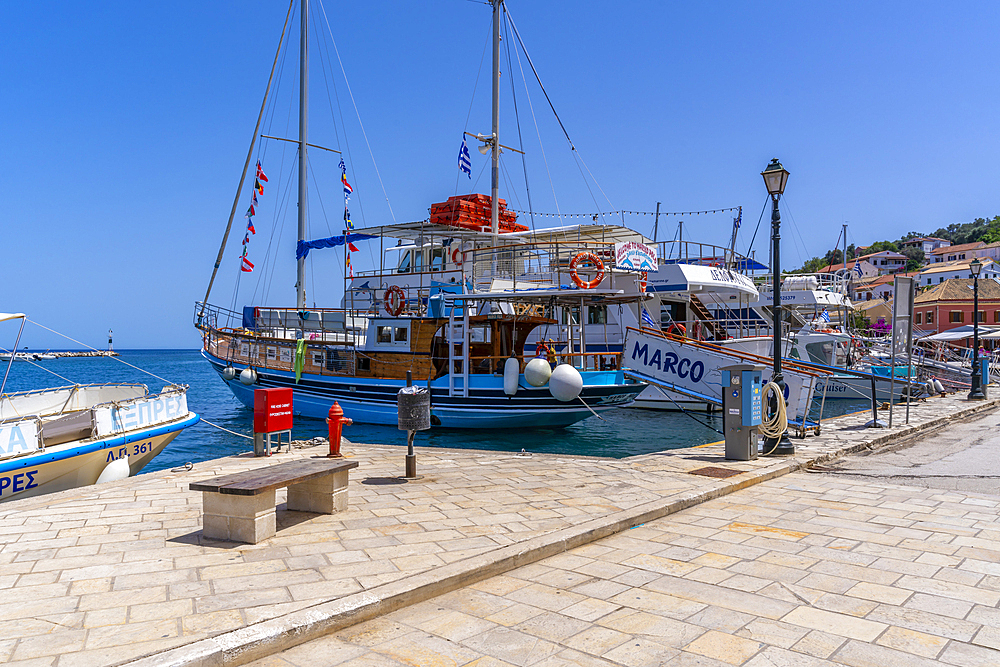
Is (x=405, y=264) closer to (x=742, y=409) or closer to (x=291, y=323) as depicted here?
(x=291, y=323)

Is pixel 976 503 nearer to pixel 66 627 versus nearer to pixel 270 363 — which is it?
pixel 66 627

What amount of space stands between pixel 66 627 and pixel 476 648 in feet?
8.16

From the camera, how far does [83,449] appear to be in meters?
10.7

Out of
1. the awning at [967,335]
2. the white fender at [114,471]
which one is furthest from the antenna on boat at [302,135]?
the awning at [967,335]

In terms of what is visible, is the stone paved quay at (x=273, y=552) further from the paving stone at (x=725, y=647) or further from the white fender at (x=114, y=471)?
the white fender at (x=114, y=471)

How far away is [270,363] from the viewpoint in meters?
25.2

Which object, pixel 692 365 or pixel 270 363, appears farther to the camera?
pixel 270 363

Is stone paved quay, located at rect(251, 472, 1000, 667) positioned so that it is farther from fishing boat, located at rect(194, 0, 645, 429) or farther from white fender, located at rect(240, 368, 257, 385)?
white fender, located at rect(240, 368, 257, 385)

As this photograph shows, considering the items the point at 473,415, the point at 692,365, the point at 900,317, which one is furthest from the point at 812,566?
the point at 473,415

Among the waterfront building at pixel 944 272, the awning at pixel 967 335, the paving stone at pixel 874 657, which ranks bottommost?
the paving stone at pixel 874 657

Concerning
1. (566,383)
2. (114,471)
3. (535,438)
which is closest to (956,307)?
(535,438)

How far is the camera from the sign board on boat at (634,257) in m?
16.5

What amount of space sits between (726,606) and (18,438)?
1024cm

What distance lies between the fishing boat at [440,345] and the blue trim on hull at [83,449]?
295 inches
